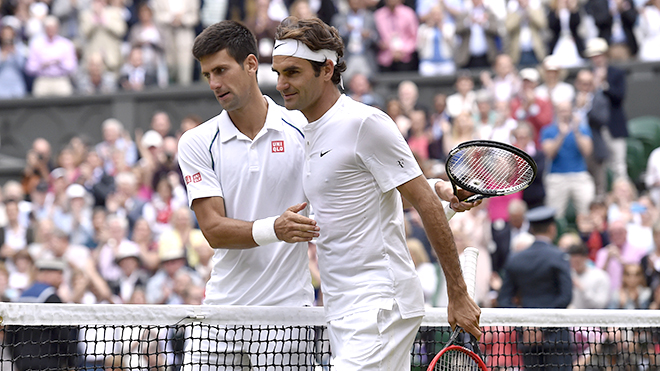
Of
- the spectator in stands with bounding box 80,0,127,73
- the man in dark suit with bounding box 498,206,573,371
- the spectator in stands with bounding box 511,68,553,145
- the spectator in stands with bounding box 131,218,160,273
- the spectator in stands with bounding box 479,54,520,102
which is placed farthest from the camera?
the spectator in stands with bounding box 80,0,127,73

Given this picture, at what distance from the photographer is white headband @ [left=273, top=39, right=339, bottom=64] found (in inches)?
154

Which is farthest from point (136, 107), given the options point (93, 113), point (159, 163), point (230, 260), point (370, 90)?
point (230, 260)

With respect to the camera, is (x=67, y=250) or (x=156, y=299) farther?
(x=67, y=250)

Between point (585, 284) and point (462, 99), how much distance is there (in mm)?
4532

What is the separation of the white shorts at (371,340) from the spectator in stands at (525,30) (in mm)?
9789

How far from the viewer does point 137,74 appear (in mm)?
14898

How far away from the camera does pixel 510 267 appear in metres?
7.65

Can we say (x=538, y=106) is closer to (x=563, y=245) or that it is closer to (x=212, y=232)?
(x=563, y=245)

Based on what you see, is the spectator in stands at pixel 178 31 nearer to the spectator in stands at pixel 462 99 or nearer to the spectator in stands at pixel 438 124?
the spectator in stands at pixel 438 124

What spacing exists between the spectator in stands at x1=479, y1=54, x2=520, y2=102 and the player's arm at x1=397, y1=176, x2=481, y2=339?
8.19 m

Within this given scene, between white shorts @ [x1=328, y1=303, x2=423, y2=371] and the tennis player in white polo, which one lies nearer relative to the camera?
white shorts @ [x1=328, y1=303, x2=423, y2=371]

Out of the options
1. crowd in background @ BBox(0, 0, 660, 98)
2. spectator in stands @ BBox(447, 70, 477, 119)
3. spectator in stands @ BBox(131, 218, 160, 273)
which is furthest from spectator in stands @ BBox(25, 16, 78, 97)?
spectator in stands @ BBox(447, 70, 477, 119)

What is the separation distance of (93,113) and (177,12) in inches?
85.0

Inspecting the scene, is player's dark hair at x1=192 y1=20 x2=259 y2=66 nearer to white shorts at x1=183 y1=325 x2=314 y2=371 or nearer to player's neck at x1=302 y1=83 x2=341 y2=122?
player's neck at x1=302 y1=83 x2=341 y2=122
